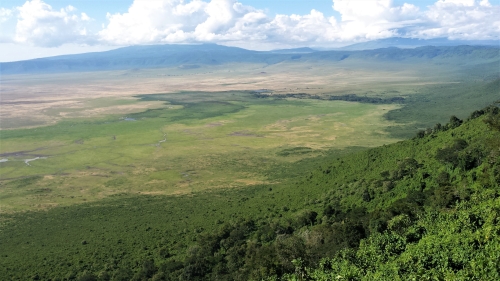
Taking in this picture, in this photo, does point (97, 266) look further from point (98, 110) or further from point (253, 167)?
point (98, 110)

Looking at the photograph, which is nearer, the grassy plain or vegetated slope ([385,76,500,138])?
the grassy plain

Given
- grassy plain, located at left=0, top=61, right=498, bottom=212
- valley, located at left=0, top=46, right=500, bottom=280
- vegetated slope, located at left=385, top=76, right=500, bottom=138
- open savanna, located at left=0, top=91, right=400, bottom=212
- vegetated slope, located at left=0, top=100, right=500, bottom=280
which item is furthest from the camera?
vegetated slope, located at left=385, top=76, right=500, bottom=138

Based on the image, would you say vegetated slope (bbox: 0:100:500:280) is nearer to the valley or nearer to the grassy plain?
the valley

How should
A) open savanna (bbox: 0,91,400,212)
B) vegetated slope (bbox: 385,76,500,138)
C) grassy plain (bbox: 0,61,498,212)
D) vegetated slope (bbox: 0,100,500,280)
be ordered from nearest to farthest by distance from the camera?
vegetated slope (bbox: 0,100,500,280)
open savanna (bbox: 0,91,400,212)
grassy plain (bbox: 0,61,498,212)
vegetated slope (bbox: 385,76,500,138)

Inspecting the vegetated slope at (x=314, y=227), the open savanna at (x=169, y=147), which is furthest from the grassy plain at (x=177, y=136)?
the vegetated slope at (x=314, y=227)

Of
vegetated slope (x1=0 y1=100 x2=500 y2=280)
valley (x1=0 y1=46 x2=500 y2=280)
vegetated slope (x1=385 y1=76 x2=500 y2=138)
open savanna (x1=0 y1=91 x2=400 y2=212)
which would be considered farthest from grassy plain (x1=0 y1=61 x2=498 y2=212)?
vegetated slope (x1=0 y1=100 x2=500 y2=280)

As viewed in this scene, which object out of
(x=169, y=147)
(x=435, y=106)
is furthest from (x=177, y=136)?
(x=435, y=106)

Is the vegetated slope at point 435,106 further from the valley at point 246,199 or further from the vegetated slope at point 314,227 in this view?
the vegetated slope at point 314,227
